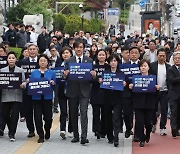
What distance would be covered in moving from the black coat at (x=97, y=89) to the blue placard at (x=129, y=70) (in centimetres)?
39

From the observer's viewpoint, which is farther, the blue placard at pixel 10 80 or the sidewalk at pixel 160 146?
the blue placard at pixel 10 80

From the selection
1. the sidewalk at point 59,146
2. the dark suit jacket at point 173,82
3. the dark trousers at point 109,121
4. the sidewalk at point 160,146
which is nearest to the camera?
the sidewalk at point 59,146

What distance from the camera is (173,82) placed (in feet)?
45.8

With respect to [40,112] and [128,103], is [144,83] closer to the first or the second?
[128,103]

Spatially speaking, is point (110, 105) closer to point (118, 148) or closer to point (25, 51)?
point (118, 148)

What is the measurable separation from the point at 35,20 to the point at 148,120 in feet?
83.1

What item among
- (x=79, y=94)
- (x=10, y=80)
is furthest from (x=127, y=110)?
(x=10, y=80)

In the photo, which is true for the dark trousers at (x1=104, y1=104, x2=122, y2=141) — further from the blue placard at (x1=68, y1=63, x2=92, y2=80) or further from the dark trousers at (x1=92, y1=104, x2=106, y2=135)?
the blue placard at (x1=68, y1=63, x2=92, y2=80)

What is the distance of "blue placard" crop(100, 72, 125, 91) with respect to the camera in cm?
1286

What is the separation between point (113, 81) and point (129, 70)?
0.69m

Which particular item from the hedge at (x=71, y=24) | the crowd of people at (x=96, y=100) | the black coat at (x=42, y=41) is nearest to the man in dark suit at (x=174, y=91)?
the crowd of people at (x=96, y=100)

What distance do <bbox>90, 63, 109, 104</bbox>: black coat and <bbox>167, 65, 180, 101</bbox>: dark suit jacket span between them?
1551 mm

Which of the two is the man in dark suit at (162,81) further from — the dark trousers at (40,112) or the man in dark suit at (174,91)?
the dark trousers at (40,112)

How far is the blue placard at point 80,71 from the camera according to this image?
42.0 feet
